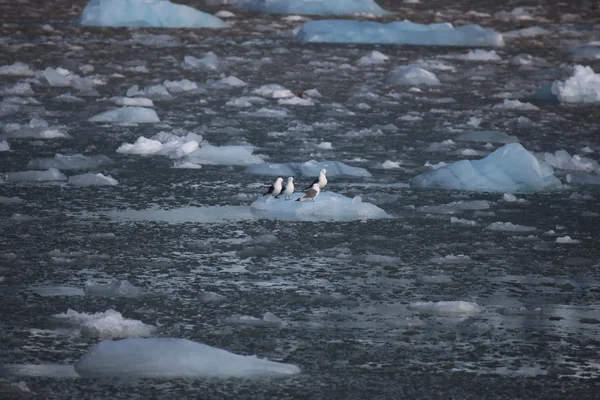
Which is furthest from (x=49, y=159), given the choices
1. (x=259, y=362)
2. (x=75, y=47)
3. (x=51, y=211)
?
(x=75, y=47)

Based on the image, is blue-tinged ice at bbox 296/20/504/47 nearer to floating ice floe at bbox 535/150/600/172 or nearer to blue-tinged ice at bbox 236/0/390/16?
blue-tinged ice at bbox 236/0/390/16

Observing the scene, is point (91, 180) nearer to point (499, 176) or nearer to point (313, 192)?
point (313, 192)

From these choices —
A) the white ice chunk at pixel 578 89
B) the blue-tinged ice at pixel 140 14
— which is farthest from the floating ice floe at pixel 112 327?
the blue-tinged ice at pixel 140 14

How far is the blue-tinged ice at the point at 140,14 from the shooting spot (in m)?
20.4

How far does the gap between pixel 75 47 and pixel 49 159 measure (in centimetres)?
842

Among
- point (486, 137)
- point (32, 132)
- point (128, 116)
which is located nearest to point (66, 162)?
point (32, 132)

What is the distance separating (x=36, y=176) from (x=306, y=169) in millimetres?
2027

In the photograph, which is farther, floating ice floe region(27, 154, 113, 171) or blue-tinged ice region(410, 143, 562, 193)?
floating ice floe region(27, 154, 113, 171)

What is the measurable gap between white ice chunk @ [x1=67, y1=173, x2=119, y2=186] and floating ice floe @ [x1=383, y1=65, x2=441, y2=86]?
6.54 metres

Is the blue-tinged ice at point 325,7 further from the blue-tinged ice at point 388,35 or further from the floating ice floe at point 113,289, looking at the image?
the floating ice floe at point 113,289

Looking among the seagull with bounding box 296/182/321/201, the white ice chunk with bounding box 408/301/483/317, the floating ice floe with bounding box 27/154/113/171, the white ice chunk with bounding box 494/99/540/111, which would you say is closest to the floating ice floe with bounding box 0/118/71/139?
the floating ice floe with bounding box 27/154/113/171

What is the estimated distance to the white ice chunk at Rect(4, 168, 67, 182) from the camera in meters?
8.72

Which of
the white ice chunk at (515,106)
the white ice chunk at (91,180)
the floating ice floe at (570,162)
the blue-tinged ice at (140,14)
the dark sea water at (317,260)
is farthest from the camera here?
the blue-tinged ice at (140,14)

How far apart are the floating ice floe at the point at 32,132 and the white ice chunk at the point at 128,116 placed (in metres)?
0.77
